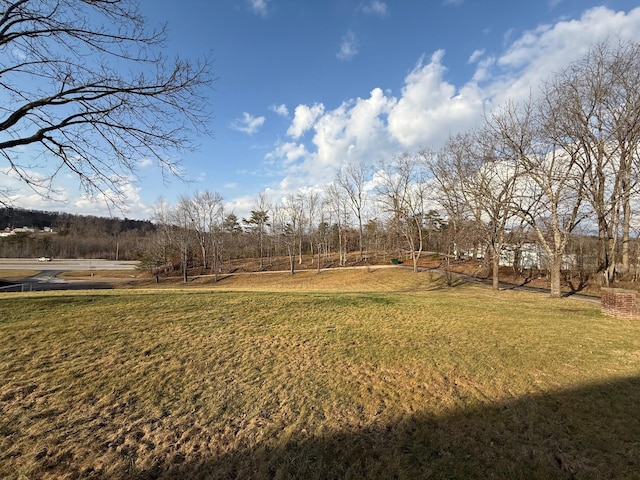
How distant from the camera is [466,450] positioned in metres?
3.19

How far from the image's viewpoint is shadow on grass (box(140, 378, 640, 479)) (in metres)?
2.84

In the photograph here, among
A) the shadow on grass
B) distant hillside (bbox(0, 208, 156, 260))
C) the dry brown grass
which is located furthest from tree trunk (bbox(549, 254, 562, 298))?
distant hillside (bbox(0, 208, 156, 260))

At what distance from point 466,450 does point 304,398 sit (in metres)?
2.02

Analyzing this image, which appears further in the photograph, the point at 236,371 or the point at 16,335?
the point at 16,335

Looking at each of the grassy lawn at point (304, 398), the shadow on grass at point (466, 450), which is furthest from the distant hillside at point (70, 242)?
the shadow on grass at point (466, 450)

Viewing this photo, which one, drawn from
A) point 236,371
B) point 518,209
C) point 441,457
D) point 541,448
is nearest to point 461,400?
point 541,448

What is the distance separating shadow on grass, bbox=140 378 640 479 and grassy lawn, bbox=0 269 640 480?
0.05 feet

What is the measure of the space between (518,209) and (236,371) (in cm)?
1581

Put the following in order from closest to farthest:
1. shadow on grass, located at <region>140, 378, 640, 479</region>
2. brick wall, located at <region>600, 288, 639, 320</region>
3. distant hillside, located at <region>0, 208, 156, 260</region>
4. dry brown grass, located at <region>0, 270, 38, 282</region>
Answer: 1. shadow on grass, located at <region>140, 378, 640, 479</region>
2. brick wall, located at <region>600, 288, 639, 320</region>
3. dry brown grass, located at <region>0, 270, 38, 282</region>
4. distant hillside, located at <region>0, 208, 156, 260</region>

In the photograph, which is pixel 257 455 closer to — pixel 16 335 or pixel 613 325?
pixel 16 335

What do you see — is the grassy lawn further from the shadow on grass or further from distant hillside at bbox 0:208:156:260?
distant hillside at bbox 0:208:156:260

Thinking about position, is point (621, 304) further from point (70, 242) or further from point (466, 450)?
point (70, 242)

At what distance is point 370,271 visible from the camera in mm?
29609

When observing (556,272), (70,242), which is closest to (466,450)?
(556,272)
